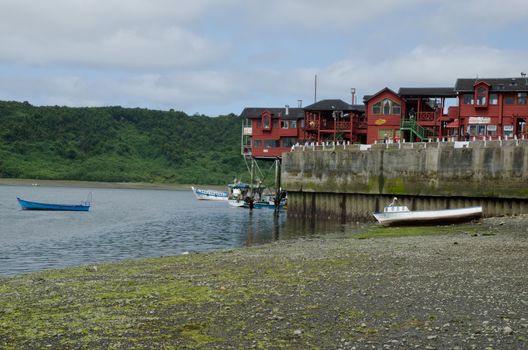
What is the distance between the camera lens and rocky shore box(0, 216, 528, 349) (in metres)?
12.4

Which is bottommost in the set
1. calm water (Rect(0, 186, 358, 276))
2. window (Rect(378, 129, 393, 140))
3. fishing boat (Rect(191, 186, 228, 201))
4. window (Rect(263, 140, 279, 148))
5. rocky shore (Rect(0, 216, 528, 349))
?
calm water (Rect(0, 186, 358, 276))

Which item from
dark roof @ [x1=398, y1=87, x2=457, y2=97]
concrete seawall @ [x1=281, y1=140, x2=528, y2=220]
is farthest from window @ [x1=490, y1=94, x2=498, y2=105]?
concrete seawall @ [x1=281, y1=140, x2=528, y2=220]

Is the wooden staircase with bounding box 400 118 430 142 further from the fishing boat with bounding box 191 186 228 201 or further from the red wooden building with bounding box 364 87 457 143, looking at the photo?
the fishing boat with bounding box 191 186 228 201

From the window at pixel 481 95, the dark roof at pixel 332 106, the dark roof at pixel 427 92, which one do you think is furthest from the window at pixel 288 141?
the window at pixel 481 95

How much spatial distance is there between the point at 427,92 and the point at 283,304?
210ft

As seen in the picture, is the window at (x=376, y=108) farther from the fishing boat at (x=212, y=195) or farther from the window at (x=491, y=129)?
the fishing boat at (x=212, y=195)

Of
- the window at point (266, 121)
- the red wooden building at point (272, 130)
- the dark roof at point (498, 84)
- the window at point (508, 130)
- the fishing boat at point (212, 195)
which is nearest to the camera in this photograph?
the dark roof at point (498, 84)

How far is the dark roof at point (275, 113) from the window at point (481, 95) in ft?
78.2

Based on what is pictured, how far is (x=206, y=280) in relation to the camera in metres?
20.2

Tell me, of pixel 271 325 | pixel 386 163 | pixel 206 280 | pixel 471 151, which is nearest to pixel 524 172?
pixel 471 151

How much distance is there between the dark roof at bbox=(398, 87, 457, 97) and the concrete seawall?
1690cm

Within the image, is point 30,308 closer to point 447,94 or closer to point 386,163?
point 386,163

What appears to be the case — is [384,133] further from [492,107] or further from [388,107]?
[492,107]

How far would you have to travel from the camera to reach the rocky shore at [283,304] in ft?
40.7
